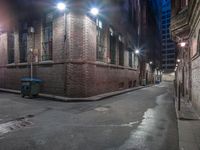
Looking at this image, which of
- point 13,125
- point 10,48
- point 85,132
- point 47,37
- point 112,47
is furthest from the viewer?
point 112,47

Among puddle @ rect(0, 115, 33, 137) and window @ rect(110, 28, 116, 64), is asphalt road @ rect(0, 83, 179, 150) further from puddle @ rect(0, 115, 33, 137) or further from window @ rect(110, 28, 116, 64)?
window @ rect(110, 28, 116, 64)

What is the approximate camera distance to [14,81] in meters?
14.9

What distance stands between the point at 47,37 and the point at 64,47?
2326 millimetres

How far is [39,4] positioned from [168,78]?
76008 mm

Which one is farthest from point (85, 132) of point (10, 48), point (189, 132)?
point (10, 48)

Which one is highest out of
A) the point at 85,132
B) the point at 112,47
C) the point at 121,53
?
the point at 112,47

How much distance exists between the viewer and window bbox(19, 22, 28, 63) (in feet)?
45.8

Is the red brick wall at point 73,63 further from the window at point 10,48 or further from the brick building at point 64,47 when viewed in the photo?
the window at point 10,48

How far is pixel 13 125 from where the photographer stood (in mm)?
5348

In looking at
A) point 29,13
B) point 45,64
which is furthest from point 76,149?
point 29,13

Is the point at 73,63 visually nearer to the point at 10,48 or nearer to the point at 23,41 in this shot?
the point at 23,41

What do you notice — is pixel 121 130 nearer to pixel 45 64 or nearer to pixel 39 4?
pixel 45 64

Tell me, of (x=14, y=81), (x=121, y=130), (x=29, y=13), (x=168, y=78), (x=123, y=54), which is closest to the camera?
(x=121, y=130)

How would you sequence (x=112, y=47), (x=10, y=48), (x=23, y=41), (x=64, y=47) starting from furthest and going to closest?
1. (x=112, y=47)
2. (x=10, y=48)
3. (x=23, y=41)
4. (x=64, y=47)
